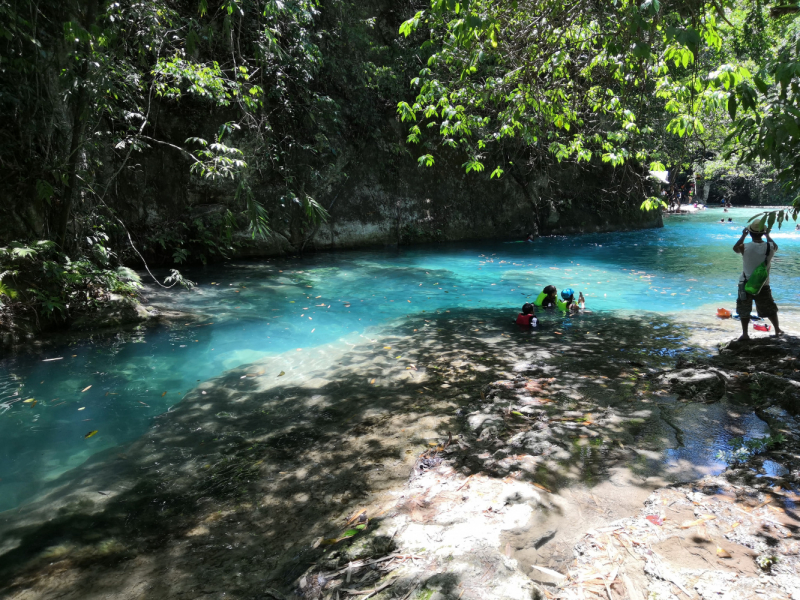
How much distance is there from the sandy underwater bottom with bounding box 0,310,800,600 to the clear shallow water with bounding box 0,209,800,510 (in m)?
0.70

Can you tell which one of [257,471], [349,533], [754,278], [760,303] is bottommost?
Result: [257,471]

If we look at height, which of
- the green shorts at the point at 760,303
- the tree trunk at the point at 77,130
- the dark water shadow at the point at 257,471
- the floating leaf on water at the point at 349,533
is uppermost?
the tree trunk at the point at 77,130

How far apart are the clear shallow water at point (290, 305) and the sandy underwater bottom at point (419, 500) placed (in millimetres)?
698

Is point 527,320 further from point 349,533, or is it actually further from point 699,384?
point 349,533

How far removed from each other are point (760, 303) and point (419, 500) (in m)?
6.57

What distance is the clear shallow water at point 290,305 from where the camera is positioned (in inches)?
206

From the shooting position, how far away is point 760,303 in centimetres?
696

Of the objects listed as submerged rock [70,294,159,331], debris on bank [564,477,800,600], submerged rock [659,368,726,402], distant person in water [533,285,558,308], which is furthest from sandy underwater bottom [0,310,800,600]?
distant person in water [533,285,558,308]

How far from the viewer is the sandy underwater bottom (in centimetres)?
240

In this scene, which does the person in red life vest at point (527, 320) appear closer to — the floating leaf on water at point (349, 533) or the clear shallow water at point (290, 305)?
the clear shallow water at point (290, 305)

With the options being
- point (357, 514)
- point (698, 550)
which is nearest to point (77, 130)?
point (357, 514)

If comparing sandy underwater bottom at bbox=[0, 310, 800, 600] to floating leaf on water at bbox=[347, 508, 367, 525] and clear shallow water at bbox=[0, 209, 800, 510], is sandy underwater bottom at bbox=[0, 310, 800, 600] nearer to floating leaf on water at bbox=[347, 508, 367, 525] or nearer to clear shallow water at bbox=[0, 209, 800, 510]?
floating leaf on water at bbox=[347, 508, 367, 525]

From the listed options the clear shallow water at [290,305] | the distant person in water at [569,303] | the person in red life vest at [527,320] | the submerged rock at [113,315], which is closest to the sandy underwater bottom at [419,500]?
the clear shallow water at [290,305]

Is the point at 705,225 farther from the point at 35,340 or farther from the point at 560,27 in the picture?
the point at 35,340
